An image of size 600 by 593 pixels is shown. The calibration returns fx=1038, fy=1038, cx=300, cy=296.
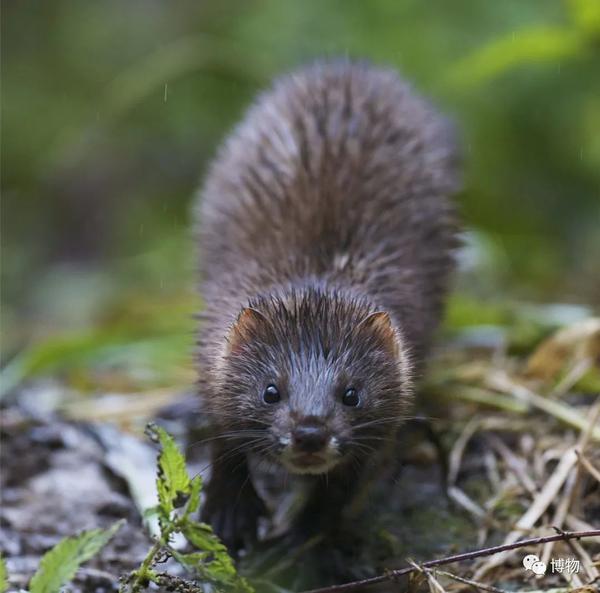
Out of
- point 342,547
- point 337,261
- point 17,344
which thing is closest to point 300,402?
point 342,547

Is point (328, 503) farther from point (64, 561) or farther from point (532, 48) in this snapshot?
point (532, 48)

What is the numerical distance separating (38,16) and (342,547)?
40.5ft

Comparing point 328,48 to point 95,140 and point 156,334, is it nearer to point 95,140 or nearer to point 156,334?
point 95,140

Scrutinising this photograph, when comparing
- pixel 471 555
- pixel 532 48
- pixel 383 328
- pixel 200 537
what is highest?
pixel 532 48

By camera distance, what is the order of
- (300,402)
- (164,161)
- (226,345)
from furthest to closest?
(164,161) → (226,345) → (300,402)

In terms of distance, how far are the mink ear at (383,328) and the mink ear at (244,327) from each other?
36 centimetres

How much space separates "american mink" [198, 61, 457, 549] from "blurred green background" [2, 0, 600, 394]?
1429mm

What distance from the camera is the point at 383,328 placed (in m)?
3.64

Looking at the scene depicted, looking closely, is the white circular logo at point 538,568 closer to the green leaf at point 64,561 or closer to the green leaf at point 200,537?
the green leaf at point 200,537

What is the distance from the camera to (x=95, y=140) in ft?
32.3

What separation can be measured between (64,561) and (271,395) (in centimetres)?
95

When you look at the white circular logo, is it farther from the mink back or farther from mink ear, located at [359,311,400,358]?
the mink back

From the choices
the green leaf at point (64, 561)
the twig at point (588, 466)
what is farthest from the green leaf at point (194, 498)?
the twig at point (588, 466)

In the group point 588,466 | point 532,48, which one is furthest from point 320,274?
point 532,48
